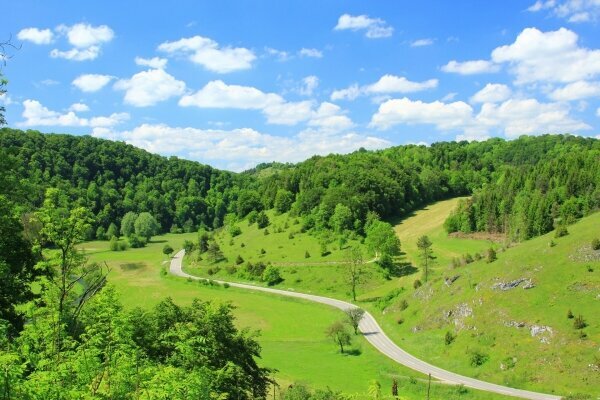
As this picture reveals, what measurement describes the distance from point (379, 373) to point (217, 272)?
70390 millimetres

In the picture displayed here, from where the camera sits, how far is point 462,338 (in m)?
61.6

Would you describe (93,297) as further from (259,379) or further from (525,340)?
(525,340)

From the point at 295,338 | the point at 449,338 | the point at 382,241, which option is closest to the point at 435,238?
the point at 382,241

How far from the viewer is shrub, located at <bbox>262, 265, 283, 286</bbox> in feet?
354

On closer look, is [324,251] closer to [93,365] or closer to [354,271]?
[354,271]

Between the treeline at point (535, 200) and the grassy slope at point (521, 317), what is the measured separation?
2289cm

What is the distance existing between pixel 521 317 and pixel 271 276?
5968cm

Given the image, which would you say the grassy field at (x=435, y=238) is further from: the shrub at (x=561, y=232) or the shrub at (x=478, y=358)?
the shrub at (x=478, y=358)

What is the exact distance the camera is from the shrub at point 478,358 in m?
55.9

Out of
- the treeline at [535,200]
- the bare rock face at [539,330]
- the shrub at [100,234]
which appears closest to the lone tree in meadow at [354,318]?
the bare rock face at [539,330]

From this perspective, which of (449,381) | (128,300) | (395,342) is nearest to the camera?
(449,381)

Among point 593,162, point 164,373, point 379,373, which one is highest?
point 593,162

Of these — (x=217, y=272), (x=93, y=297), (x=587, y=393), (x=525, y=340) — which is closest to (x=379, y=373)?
(x=525, y=340)

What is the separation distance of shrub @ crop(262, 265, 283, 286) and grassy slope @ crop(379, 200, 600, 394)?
3366 centimetres
